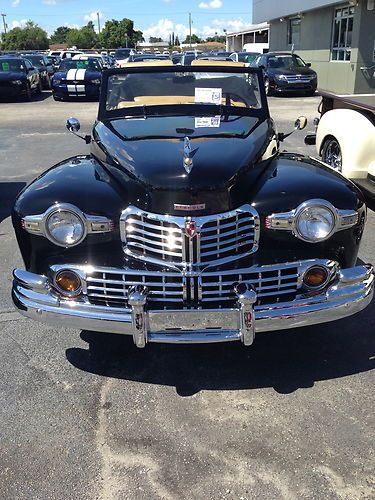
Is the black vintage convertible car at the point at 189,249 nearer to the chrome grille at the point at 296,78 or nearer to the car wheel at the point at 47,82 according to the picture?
the chrome grille at the point at 296,78

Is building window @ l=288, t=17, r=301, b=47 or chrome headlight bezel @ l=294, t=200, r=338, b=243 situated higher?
building window @ l=288, t=17, r=301, b=47

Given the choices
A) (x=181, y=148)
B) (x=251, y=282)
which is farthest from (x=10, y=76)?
(x=251, y=282)

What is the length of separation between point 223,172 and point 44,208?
100 centimetres

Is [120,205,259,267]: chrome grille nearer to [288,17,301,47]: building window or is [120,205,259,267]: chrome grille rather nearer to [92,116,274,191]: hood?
[92,116,274,191]: hood

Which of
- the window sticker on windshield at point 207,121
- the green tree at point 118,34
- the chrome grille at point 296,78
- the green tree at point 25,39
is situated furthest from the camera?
the green tree at point 118,34

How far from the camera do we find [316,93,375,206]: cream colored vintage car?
212 inches

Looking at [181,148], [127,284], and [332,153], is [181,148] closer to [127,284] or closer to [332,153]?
[127,284]

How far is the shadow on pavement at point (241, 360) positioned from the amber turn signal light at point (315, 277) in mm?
573

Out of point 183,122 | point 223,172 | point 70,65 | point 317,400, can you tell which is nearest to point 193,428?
point 317,400

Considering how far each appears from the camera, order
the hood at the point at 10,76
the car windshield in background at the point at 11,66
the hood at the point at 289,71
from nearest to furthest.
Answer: the hood at the point at 10,76 → the car windshield in background at the point at 11,66 → the hood at the point at 289,71

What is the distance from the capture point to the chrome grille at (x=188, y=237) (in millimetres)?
2705

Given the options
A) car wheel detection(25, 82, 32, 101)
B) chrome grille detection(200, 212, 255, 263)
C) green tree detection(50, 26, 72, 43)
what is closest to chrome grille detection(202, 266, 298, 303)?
chrome grille detection(200, 212, 255, 263)

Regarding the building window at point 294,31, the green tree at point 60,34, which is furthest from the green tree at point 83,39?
the building window at point 294,31

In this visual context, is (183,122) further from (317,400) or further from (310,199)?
(317,400)
